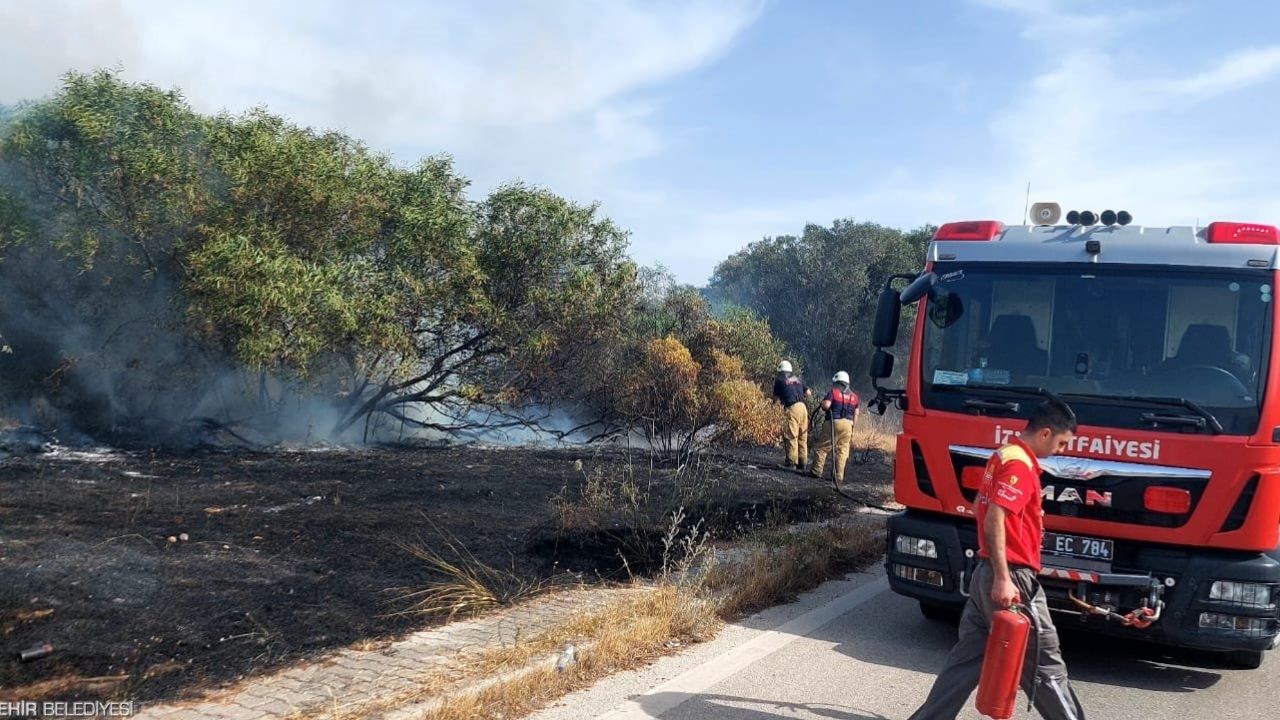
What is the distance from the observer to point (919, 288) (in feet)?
20.9

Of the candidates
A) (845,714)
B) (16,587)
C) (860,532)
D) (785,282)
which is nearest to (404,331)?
(860,532)

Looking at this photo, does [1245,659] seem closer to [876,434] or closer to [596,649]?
[596,649]

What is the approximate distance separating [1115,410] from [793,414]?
983 cm

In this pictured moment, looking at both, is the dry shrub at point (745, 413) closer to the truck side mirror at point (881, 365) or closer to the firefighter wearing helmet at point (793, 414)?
the firefighter wearing helmet at point (793, 414)

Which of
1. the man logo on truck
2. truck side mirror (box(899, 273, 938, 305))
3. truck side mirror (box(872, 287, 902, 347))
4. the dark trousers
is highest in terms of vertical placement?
truck side mirror (box(899, 273, 938, 305))

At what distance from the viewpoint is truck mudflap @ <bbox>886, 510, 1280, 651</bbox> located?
5230 millimetres

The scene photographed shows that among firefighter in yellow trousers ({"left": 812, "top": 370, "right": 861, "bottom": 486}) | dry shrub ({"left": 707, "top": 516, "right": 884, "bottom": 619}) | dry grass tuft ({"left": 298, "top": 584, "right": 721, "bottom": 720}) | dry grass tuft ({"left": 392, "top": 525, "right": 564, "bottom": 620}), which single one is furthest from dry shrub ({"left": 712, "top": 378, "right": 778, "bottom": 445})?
dry grass tuft ({"left": 298, "top": 584, "right": 721, "bottom": 720})

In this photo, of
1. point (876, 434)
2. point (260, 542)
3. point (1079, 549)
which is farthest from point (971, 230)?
point (876, 434)

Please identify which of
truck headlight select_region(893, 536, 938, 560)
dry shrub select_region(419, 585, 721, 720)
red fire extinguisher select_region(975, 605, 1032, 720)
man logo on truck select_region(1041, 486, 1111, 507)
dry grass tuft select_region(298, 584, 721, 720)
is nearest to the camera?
red fire extinguisher select_region(975, 605, 1032, 720)

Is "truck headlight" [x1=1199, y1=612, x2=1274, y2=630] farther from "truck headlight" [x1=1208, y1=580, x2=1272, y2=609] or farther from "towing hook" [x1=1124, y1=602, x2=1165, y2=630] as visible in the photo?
"towing hook" [x1=1124, y1=602, x2=1165, y2=630]

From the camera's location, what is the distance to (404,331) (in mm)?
14859

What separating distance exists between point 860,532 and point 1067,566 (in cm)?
406

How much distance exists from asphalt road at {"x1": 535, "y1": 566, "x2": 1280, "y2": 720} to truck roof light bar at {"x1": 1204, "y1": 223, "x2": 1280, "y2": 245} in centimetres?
267

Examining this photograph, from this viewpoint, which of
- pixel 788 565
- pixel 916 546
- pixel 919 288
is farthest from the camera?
pixel 788 565
